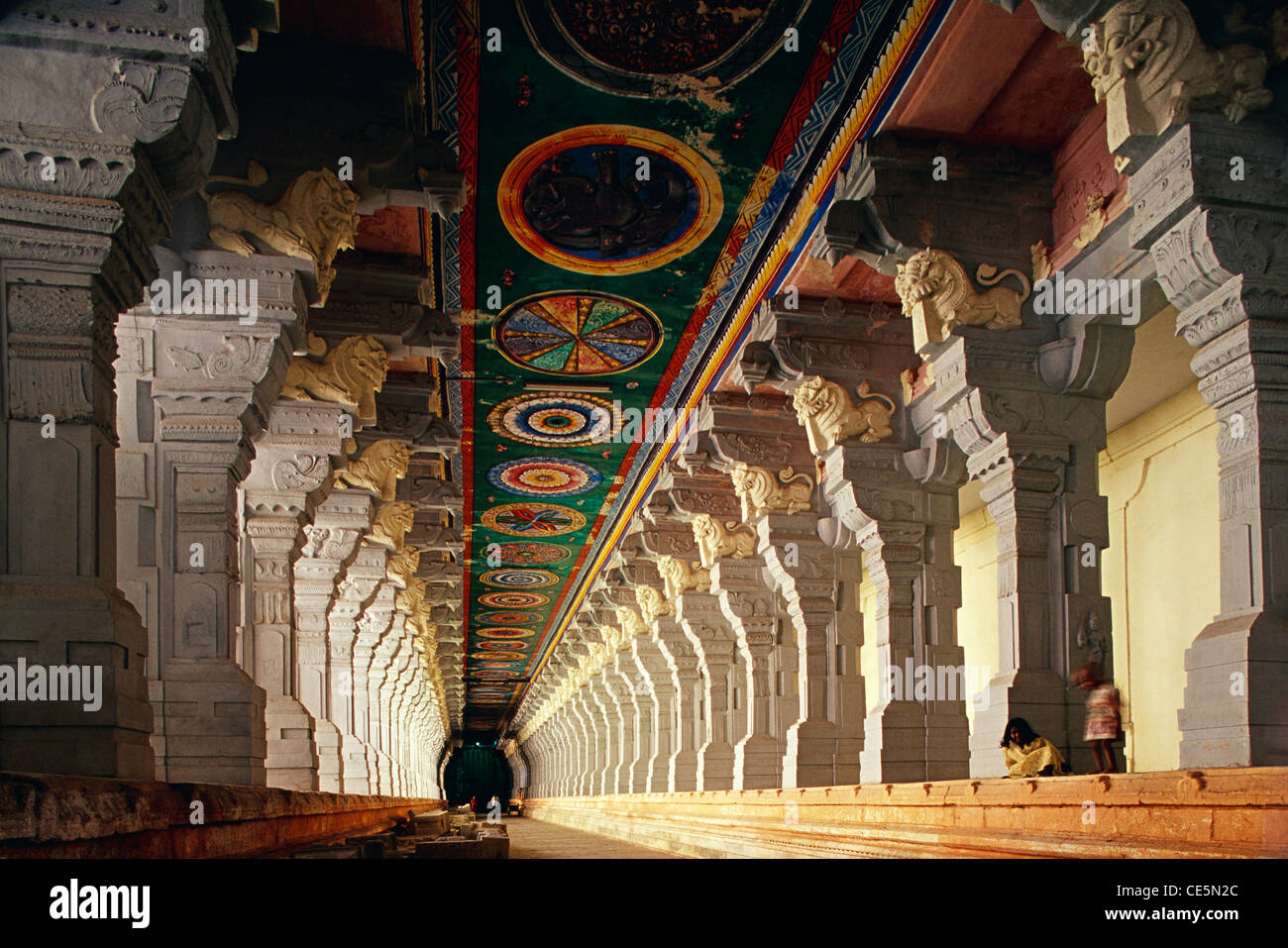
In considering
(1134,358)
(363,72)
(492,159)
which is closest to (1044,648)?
(1134,358)

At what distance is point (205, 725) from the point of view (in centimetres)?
702

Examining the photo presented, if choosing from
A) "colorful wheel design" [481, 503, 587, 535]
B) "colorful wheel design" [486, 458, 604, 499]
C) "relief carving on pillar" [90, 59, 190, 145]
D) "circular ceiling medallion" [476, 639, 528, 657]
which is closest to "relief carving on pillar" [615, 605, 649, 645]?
"colorful wheel design" [481, 503, 587, 535]

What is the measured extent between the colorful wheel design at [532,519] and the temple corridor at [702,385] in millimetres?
4110

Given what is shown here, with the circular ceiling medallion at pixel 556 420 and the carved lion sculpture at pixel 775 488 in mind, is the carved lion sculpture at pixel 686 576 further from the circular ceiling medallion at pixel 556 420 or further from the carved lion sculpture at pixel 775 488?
the carved lion sculpture at pixel 775 488

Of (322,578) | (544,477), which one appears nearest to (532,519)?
(544,477)

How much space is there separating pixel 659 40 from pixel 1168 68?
323 cm

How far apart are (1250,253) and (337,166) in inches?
205

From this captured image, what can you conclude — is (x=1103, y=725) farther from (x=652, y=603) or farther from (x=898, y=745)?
(x=652, y=603)

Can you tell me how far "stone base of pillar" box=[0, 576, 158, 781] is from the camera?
4125 millimetres

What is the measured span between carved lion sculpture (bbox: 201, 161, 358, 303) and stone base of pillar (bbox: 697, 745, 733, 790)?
1183cm

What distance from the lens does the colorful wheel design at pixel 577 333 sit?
1111cm

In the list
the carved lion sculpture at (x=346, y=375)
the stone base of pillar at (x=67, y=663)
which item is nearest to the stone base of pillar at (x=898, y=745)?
the carved lion sculpture at (x=346, y=375)

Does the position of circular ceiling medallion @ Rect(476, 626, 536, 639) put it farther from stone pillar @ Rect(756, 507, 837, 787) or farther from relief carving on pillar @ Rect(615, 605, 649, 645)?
stone pillar @ Rect(756, 507, 837, 787)

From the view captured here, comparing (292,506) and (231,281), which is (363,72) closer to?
(231,281)
